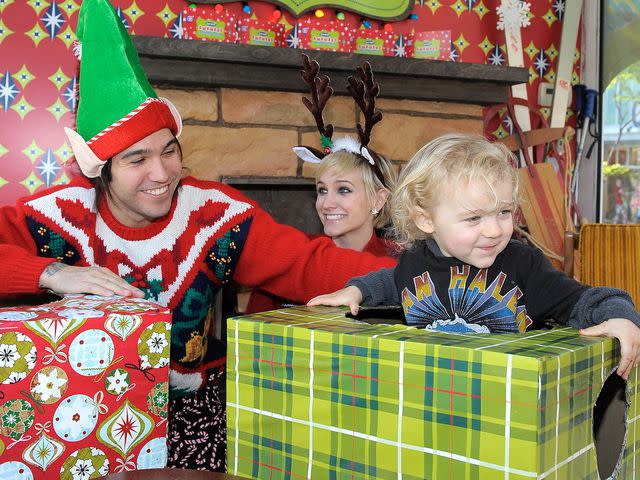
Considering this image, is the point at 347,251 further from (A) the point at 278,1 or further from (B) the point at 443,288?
(A) the point at 278,1

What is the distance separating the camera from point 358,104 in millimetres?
2107

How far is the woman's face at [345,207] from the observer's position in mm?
1961

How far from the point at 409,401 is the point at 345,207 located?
51.3 inches

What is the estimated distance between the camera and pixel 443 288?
41.2 inches

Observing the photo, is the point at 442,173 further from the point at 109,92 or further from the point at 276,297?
the point at 276,297

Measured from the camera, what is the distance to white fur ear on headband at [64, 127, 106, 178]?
143 centimetres

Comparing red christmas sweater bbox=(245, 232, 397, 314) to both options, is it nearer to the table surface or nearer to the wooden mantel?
the wooden mantel

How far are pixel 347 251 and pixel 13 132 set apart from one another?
140 cm

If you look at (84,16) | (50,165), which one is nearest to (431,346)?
(84,16)

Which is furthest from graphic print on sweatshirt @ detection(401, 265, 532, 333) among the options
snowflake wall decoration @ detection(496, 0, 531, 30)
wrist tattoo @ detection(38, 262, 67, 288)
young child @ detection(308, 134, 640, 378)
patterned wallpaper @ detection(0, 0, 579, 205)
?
snowflake wall decoration @ detection(496, 0, 531, 30)

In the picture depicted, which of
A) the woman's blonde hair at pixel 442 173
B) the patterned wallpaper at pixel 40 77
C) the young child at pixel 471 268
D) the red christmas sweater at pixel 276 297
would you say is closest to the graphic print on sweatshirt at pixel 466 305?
the young child at pixel 471 268

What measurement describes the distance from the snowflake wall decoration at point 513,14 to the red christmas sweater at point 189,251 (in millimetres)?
1698

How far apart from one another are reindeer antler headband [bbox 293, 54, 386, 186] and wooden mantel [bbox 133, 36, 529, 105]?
11 centimetres

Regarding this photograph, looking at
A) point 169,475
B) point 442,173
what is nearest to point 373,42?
point 442,173
